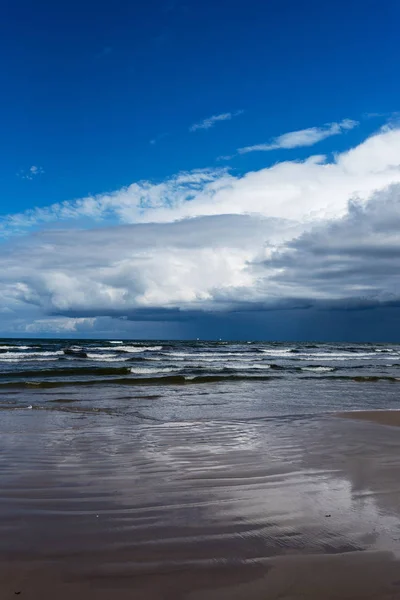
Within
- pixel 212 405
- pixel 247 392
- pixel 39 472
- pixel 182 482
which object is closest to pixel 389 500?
pixel 182 482

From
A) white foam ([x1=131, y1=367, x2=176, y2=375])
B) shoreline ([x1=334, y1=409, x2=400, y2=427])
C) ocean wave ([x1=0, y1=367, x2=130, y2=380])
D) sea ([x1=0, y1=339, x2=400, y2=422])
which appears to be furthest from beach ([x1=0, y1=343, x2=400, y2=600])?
white foam ([x1=131, y1=367, x2=176, y2=375])

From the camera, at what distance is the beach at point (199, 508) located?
3361mm

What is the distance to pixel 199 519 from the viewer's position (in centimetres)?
460

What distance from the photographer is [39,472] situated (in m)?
6.49

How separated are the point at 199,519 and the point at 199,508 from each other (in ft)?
1.16

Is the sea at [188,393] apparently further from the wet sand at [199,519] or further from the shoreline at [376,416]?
the wet sand at [199,519]

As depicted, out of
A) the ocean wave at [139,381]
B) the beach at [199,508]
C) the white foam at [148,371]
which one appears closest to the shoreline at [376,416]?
the beach at [199,508]

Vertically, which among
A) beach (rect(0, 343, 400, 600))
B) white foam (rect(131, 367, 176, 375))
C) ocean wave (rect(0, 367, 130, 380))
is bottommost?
white foam (rect(131, 367, 176, 375))

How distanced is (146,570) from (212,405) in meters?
11.0

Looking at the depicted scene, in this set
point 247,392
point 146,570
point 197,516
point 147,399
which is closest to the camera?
point 146,570

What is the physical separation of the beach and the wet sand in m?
0.02

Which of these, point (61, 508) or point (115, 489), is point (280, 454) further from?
point (61, 508)

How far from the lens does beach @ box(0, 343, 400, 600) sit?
3361mm

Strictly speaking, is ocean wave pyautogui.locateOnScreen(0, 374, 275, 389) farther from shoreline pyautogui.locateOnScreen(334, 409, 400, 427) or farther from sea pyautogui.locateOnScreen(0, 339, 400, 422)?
shoreline pyautogui.locateOnScreen(334, 409, 400, 427)
